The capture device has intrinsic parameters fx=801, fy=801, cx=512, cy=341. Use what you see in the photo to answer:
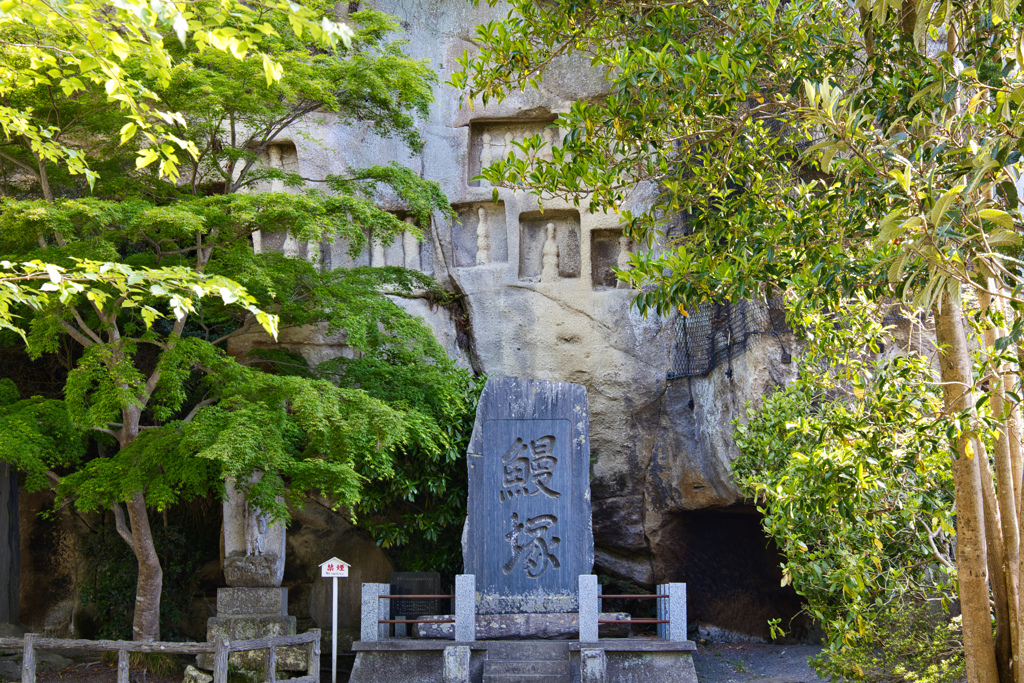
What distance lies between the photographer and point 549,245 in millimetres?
10758

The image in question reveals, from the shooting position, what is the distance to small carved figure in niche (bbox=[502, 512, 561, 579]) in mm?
7227

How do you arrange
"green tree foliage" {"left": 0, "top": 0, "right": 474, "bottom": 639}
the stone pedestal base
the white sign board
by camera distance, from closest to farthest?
1. "green tree foliage" {"left": 0, "top": 0, "right": 474, "bottom": 639}
2. the white sign board
3. the stone pedestal base

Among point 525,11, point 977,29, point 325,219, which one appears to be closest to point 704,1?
point 525,11

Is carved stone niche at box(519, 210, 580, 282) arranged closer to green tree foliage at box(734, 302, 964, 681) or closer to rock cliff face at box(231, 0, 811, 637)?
rock cliff face at box(231, 0, 811, 637)

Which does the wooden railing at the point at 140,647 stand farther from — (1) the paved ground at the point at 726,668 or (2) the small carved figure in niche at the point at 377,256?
(2) the small carved figure in niche at the point at 377,256

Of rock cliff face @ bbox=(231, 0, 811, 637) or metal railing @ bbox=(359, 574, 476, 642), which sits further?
rock cliff face @ bbox=(231, 0, 811, 637)

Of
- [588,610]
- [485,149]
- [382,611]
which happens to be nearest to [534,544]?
[588,610]

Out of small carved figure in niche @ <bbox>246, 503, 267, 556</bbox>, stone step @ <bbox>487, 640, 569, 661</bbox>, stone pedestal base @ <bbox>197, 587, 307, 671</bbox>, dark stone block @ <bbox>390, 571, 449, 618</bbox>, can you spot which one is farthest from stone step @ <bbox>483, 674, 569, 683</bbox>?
small carved figure in niche @ <bbox>246, 503, 267, 556</bbox>

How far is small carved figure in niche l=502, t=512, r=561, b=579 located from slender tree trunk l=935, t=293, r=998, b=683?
3786 mm

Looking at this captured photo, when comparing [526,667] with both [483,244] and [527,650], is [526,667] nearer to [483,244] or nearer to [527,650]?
[527,650]

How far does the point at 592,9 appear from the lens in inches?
199

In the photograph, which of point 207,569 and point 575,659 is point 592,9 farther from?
point 207,569

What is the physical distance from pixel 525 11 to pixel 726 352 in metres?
5.82

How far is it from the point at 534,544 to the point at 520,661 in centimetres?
103
